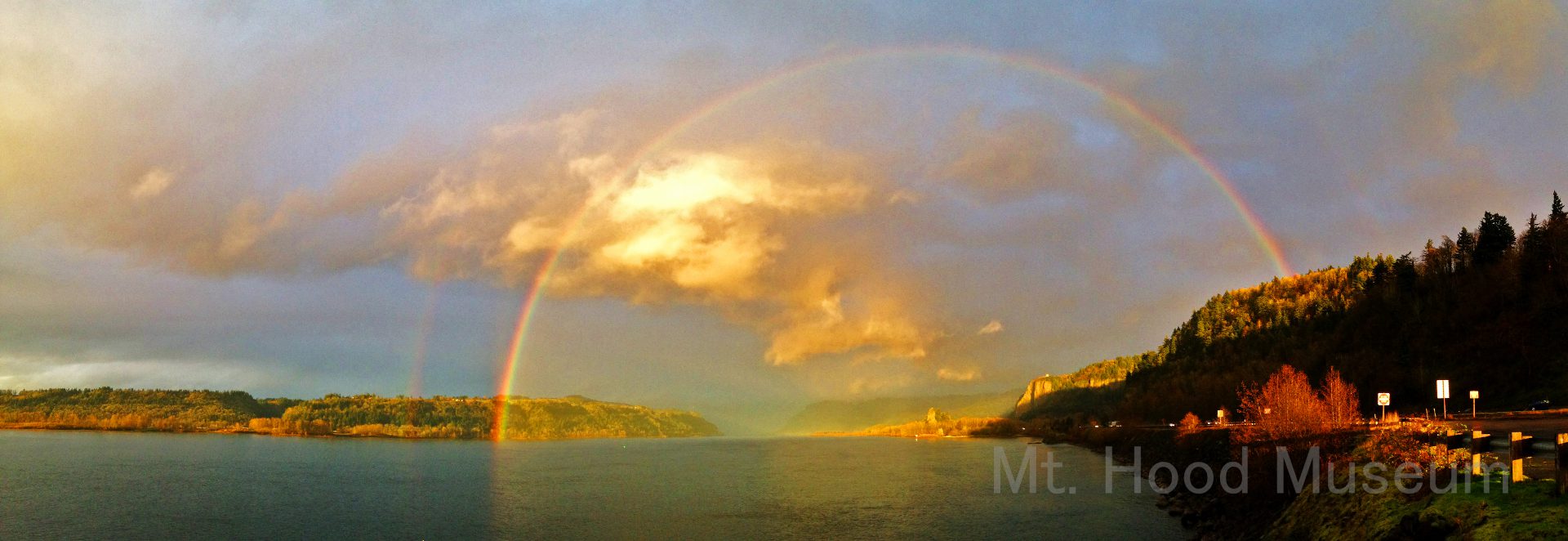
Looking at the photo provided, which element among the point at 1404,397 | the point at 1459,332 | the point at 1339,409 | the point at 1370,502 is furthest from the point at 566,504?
the point at 1459,332

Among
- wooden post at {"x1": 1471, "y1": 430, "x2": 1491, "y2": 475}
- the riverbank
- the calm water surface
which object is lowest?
the calm water surface

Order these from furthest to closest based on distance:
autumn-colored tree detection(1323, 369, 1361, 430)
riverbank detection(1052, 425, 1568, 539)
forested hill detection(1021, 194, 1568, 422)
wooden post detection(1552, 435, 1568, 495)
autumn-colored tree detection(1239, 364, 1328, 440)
→ forested hill detection(1021, 194, 1568, 422)
autumn-colored tree detection(1323, 369, 1361, 430)
autumn-colored tree detection(1239, 364, 1328, 440)
riverbank detection(1052, 425, 1568, 539)
wooden post detection(1552, 435, 1568, 495)

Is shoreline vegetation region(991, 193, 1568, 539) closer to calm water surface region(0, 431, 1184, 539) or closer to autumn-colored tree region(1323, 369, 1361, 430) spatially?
autumn-colored tree region(1323, 369, 1361, 430)

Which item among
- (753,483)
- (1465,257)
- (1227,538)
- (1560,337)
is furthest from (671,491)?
(1465,257)

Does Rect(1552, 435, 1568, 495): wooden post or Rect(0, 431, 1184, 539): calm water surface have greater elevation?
Rect(1552, 435, 1568, 495): wooden post

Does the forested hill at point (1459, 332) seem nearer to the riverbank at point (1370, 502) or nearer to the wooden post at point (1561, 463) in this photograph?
the riverbank at point (1370, 502)

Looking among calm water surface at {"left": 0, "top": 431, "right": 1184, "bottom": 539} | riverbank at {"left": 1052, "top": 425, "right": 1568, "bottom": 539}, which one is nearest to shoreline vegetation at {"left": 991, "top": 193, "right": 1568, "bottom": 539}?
riverbank at {"left": 1052, "top": 425, "right": 1568, "bottom": 539}

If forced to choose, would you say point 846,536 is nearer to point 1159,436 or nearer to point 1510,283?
point 1159,436

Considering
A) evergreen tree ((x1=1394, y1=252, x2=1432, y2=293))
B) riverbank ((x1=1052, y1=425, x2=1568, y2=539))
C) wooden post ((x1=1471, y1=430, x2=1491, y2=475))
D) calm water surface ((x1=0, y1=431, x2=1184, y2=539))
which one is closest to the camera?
riverbank ((x1=1052, y1=425, x2=1568, y2=539))
